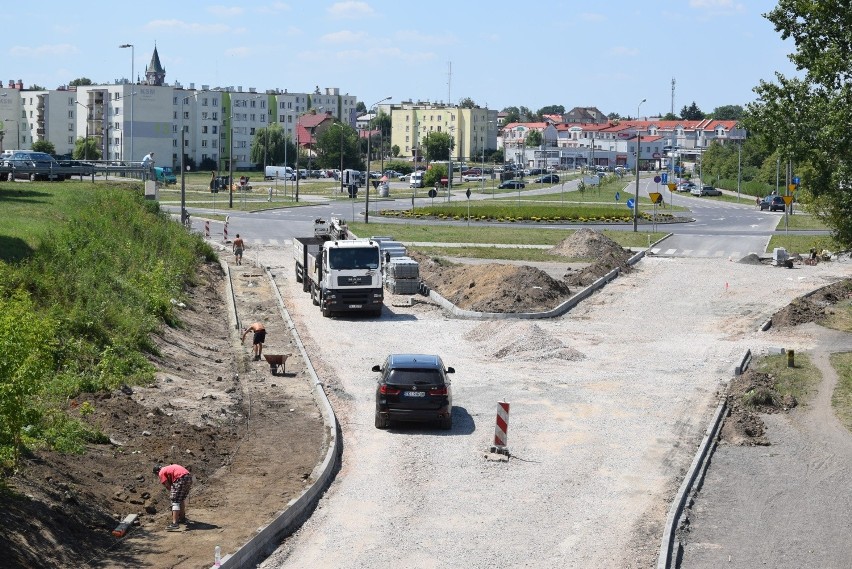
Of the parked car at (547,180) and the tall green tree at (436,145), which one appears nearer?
the parked car at (547,180)

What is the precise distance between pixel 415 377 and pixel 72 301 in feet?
32.3

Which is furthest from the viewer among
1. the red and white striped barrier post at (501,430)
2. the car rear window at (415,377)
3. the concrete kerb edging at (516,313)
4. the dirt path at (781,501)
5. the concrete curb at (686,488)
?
the concrete kerb edging at (516,313)

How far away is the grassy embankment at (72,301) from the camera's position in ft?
53.2

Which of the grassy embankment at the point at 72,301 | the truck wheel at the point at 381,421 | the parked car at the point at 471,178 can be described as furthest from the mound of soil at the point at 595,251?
the parked car at the point at 471,178

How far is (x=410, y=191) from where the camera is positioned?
5007 inches

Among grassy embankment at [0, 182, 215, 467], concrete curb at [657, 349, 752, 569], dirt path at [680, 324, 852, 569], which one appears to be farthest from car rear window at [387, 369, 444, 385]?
grassy embankment at [0, 182, 215, 467]

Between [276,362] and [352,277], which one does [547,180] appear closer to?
[352,277]

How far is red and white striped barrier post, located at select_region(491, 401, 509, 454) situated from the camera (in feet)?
72.7

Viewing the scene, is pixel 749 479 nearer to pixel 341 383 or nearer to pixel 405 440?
pixel 405 440

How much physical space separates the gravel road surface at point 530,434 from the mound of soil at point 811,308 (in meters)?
1.03

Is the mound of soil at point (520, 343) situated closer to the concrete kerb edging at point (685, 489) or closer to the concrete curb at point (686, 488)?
the concrete curb at point (686, 488)

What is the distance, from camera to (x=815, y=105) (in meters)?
34.5

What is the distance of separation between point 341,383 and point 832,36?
18.2 meters

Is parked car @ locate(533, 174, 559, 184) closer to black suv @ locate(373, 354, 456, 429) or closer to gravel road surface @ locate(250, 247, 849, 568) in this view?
gravel road surface @ locate(250, 247, 849, 568)
